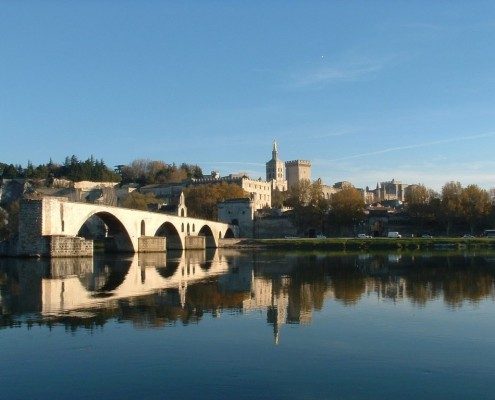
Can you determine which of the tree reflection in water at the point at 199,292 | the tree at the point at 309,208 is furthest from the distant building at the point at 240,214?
the tree reflection in water at the point at 199,292

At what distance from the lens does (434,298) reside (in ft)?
68.9

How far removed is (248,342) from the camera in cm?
1334

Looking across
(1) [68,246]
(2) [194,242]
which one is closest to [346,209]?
(2) [194,242]

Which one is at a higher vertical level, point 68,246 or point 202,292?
point 68,246

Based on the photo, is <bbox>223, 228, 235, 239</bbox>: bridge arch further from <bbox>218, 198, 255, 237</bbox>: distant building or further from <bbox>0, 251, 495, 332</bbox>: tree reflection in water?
<bbox>0, 251, 495, 332</bbox>: tree reflection in water

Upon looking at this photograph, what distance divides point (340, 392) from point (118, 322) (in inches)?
315

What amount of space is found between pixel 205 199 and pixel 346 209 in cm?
2585

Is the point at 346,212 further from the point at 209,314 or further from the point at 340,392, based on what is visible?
the point at 340,392

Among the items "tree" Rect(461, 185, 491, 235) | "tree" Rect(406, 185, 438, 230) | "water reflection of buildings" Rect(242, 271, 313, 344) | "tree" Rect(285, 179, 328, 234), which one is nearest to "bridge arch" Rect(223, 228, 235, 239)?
"tree" Rect(285, 179, 328, 234)

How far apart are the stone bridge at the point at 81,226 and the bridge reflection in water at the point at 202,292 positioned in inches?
391

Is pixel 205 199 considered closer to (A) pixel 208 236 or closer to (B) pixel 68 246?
(A) pixel 208 236

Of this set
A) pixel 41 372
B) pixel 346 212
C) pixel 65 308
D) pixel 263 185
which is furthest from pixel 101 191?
pixel 41 372

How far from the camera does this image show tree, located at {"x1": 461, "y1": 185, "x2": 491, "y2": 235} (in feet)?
271

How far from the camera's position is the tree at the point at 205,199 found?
102 metres
